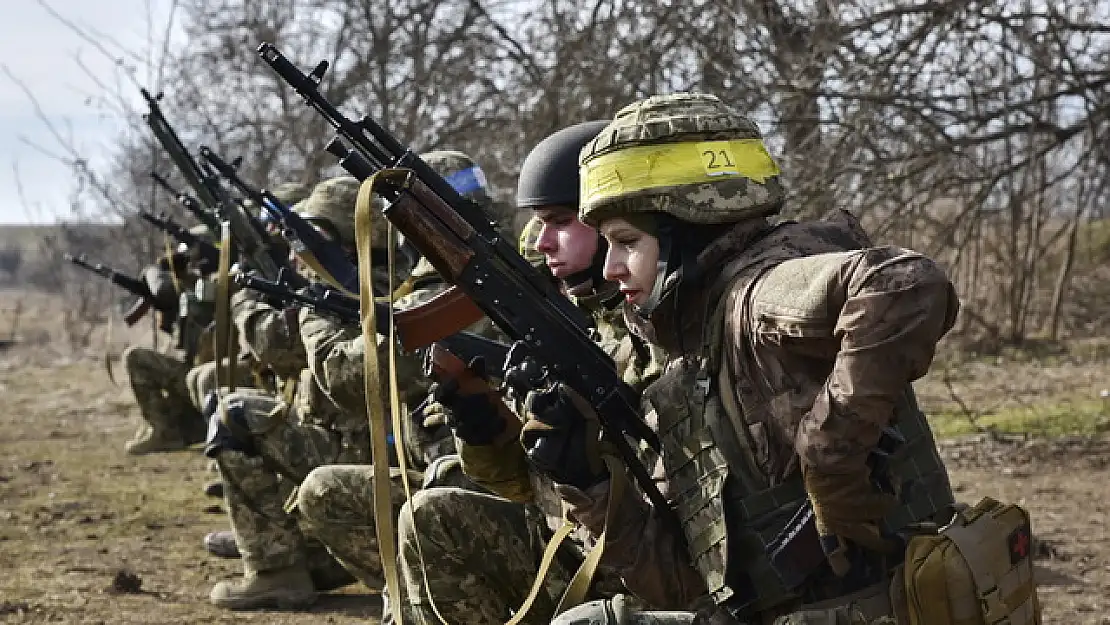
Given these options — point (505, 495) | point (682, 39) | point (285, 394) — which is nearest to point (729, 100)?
point (682, 39)

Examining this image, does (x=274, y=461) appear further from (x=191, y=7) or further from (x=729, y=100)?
(x=191, y=7)

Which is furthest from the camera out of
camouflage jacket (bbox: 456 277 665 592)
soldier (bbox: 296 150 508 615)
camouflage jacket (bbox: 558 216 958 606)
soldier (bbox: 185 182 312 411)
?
soldier (bbox: 185 182 312 411)

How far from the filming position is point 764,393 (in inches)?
118

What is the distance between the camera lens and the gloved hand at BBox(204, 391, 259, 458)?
20.4ft

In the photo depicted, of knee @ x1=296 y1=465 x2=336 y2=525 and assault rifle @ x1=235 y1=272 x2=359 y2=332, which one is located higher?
assault rifle @ x1=235 y1=272 x2=359 y2=332

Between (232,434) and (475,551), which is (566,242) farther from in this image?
(232,434)

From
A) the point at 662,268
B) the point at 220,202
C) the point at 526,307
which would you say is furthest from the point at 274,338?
the point at 662,268

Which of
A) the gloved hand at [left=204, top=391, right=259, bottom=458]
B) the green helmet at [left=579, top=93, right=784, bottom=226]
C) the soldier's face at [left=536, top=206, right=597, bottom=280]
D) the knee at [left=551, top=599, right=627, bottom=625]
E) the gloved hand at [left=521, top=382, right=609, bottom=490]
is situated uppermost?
the green helmet at [left=579, top=93, right=784, bottom=226]

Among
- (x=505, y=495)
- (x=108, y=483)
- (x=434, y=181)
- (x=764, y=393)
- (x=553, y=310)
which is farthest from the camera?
(x=108, y=483)

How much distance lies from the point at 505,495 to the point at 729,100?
4.40 meters

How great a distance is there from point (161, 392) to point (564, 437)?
915cm

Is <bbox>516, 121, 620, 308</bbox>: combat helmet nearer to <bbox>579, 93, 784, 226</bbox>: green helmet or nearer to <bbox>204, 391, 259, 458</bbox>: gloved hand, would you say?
<bbox>579, 93, 784, 226</bbox>: green helmet

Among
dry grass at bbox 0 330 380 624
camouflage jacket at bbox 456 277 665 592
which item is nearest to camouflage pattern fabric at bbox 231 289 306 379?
dry grass at bbox 0 330 380 624

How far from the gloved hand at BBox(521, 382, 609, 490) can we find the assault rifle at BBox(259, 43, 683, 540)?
16 centimetres
